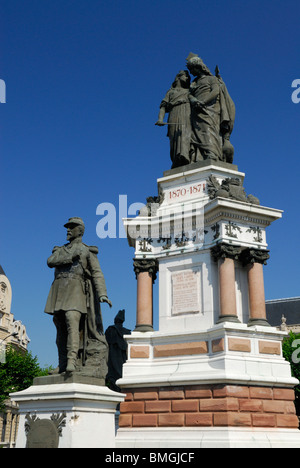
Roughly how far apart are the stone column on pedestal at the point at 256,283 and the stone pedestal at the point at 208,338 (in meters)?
0.03

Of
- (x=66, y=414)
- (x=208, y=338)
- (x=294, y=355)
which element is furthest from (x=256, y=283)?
(x=294, y=355)

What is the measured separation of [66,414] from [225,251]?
759 centimetres

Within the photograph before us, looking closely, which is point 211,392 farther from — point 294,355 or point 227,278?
point 294,355

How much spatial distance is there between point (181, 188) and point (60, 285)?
28.1 feet

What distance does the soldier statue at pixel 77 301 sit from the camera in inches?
344

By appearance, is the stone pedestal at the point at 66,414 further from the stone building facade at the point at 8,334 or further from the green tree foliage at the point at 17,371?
the stone building facade at the point at 8,334

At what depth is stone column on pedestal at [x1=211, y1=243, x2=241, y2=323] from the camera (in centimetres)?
1379

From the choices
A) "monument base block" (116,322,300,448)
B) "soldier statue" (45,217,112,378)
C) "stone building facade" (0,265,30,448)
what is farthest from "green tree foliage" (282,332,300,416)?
"stone building facade" (0,265,30,448)

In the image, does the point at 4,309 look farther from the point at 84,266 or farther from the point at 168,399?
the point at 84,266

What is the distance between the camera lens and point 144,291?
15.6 meters

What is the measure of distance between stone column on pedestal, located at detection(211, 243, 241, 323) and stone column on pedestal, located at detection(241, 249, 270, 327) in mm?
428

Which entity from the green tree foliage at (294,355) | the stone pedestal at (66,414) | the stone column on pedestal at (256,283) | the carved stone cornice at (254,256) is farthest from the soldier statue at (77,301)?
the green tree foliage at (294,355)

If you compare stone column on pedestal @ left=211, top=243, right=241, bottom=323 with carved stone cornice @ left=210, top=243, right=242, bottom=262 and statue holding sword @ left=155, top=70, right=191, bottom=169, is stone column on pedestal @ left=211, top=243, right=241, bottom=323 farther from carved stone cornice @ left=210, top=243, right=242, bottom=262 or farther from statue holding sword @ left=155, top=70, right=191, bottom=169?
statue holding sword @ left=155, top=70, right=191, bottom=169

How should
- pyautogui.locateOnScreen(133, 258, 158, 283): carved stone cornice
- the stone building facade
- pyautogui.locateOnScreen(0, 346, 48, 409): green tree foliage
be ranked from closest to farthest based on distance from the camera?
1. pyautogui.locateOnScreen(133, 258, 158, 283): carved stone cornice
2. pyautogui.locateOnScreen(0, 346, 48, 409): green tree foliage
3. the stone building facade
